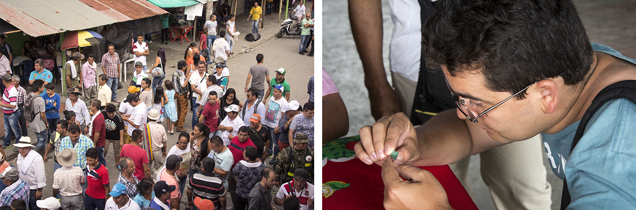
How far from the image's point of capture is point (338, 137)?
2059 millimetres

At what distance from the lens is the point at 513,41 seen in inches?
42.4

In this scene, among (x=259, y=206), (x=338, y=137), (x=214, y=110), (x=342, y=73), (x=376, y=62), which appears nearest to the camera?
(x=338, y=137)

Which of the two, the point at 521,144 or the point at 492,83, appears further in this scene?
the point at 521,144

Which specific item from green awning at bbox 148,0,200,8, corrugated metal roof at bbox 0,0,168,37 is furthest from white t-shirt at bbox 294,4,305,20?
corrugated metal roof at bbox 0,0,168,37

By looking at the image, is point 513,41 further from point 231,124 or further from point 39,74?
point 39,74

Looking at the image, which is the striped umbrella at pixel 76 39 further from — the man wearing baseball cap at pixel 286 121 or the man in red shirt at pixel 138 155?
the man wearing baseball cap at pixel 286 121

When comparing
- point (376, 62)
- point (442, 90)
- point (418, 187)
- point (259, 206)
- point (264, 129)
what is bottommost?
point (259, 206)

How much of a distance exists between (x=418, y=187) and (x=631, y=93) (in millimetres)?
572

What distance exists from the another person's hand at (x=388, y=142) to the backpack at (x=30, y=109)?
539 cm

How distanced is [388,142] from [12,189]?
4.07 m

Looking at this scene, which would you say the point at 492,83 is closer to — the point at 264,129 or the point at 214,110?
the point at 264,129

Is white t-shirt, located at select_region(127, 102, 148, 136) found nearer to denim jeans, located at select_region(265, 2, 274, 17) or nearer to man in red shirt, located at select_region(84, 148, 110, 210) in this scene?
man in red shirt, located at select_region(84, 148, 110, 210)

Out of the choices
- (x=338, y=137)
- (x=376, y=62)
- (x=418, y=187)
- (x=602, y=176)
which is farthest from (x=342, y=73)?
(x=602, y=176)

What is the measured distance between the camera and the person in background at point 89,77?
267 inches
